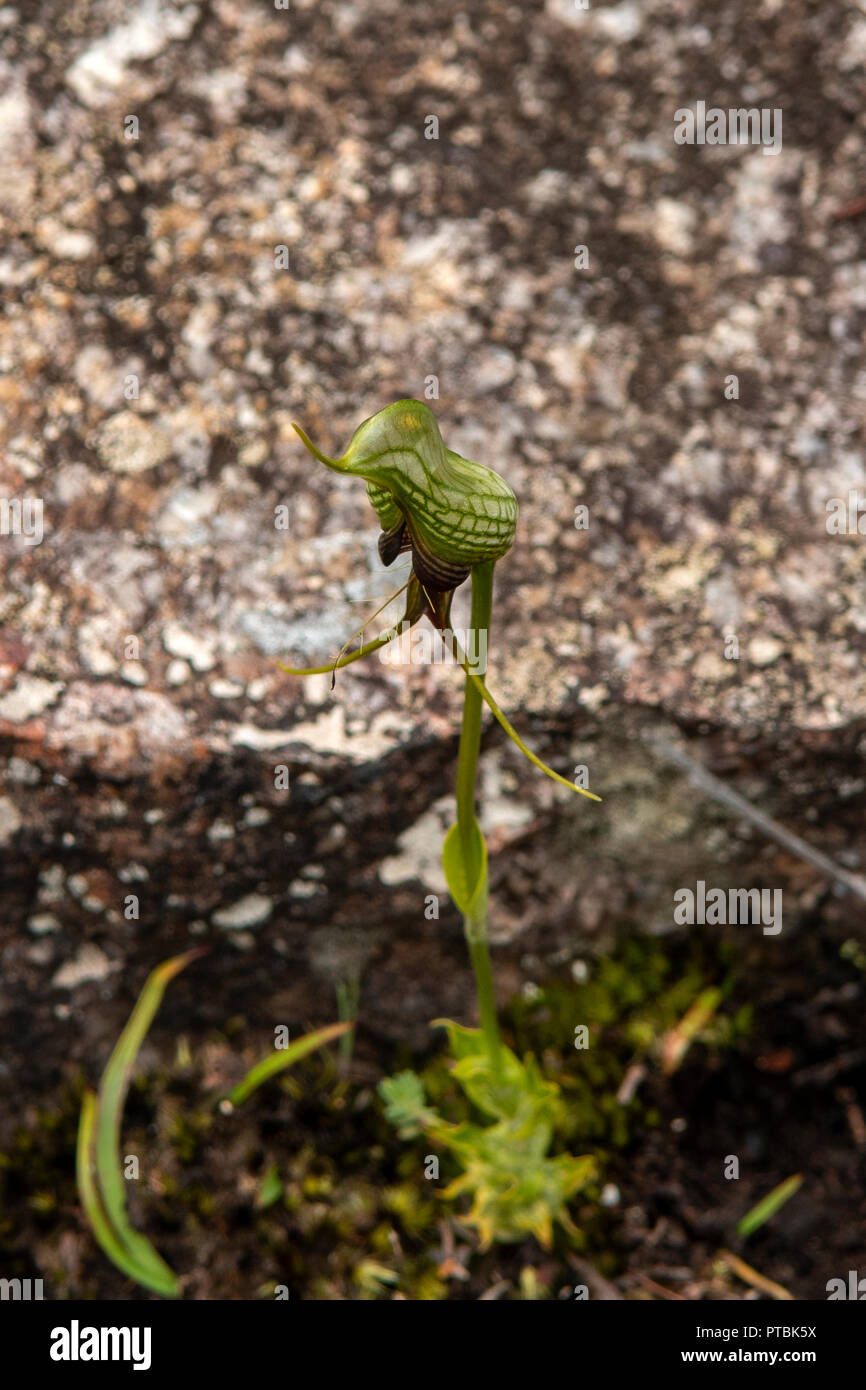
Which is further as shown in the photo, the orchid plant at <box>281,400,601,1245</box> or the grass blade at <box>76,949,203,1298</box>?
the grass blade at <box>76,949,203,1298</box>

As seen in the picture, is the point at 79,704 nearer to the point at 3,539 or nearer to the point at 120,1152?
the point at 3,539

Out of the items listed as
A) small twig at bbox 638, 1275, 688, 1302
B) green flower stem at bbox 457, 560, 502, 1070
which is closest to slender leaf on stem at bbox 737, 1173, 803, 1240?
small twig at bbox 638, 1275, 688, 1302

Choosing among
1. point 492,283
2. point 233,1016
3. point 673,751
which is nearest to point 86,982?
point 233,1016

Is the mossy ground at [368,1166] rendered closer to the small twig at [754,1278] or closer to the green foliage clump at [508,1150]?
the small twig at [754,1278]

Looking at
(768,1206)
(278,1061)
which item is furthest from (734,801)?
(278,1061)

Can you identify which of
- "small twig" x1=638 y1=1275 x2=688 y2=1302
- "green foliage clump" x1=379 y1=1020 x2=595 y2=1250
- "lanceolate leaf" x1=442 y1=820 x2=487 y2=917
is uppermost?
"lanceolate leaf" x1=442 y1=820 x2=487 y2=917

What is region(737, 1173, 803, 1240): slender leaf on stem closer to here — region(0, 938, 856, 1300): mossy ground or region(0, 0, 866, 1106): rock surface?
region(0, 938, 856, 1300): mossy ground

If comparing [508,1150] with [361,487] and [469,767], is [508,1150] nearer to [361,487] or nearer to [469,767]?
[469,767]

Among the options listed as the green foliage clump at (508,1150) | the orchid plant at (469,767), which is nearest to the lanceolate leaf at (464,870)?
the orchid plant at (469,767)
